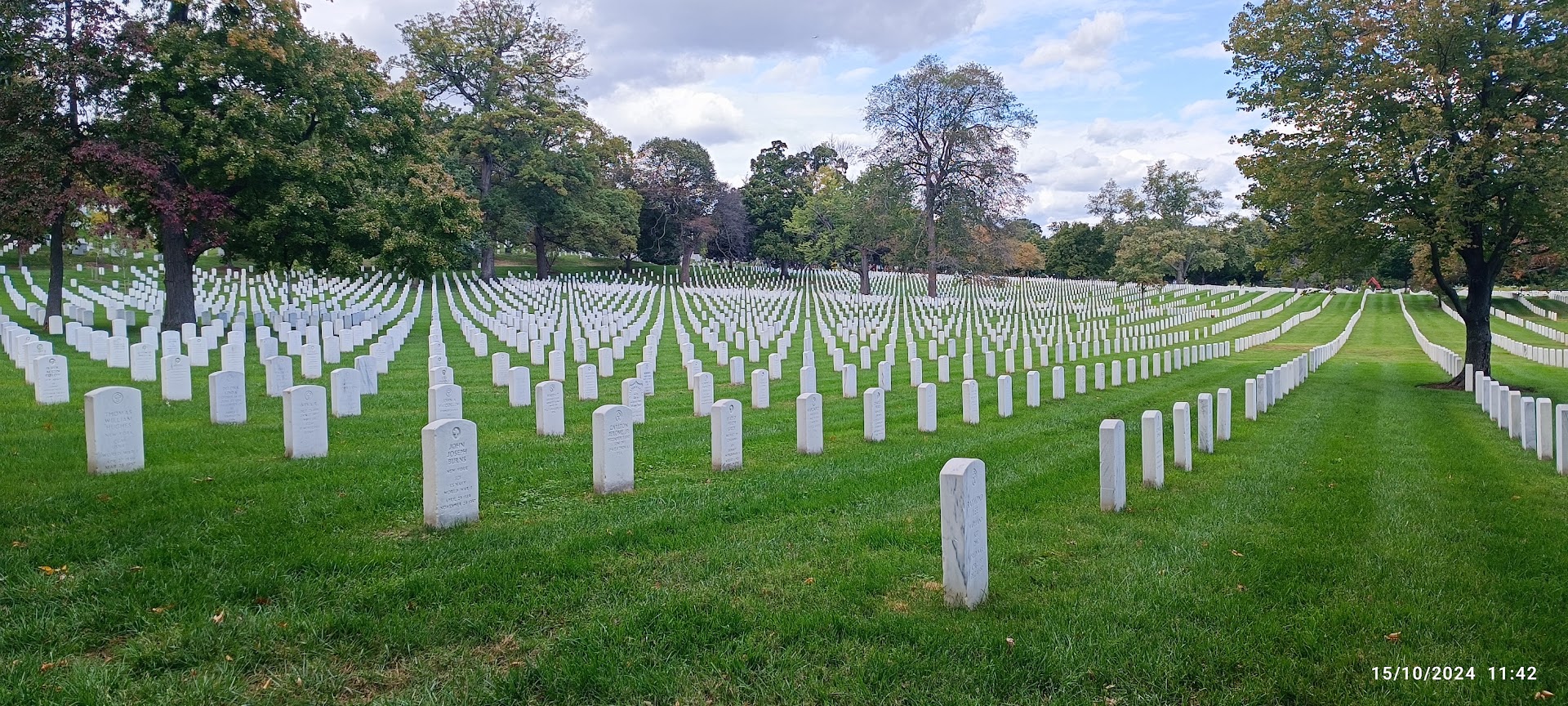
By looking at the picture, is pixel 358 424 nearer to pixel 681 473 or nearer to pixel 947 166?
pixel 681 473

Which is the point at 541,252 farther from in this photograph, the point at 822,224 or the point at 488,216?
the point at 822,224

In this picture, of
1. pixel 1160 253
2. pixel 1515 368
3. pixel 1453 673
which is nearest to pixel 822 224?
pixel 1160 253

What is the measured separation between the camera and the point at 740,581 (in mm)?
5090

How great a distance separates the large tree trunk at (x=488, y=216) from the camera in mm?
52469

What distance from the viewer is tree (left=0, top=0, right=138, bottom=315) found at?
17391mm

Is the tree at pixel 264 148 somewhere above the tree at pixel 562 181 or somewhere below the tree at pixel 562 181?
below

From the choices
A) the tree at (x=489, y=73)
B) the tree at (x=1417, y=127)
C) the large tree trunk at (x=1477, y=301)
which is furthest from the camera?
the tree at (x=489, y=73)

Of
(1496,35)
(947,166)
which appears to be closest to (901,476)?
(1496,35)

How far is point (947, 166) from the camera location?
182 ft

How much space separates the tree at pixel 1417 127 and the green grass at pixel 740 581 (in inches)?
374

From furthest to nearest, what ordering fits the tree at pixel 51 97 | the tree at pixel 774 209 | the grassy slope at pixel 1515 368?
1. the tree at pixel 774 209
2. the grassy slope at pixel 1515 368
3. the tree at pixel 51 97

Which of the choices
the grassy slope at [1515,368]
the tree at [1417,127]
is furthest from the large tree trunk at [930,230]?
the tree at [1417,127]

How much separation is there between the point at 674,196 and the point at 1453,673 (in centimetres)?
6873

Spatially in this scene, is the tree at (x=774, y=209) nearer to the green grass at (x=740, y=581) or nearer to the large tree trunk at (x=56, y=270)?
the large tree trunk at (x=56, y=270)
